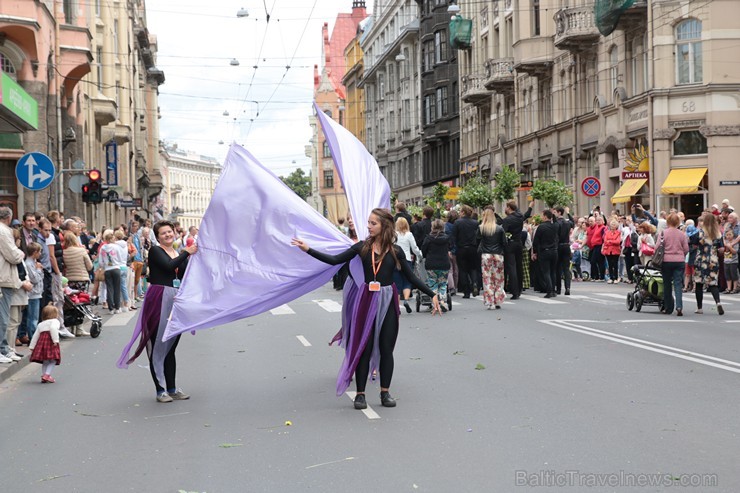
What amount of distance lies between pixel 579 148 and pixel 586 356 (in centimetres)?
3151

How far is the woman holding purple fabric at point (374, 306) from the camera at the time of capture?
32.2 ft

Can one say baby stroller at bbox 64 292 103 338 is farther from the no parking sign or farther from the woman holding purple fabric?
the no parking sign

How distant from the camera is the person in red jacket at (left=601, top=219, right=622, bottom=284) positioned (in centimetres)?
2895

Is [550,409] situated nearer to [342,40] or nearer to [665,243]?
[665,243]

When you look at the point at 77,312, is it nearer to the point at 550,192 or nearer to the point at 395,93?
the point at 550,192

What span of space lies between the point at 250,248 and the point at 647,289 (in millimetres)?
10870

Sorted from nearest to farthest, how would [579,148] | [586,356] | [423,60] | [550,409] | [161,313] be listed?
[550,409], [161,313], [586,356], [579,148], [423,60]

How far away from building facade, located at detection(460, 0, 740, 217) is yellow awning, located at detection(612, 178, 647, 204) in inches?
2.5

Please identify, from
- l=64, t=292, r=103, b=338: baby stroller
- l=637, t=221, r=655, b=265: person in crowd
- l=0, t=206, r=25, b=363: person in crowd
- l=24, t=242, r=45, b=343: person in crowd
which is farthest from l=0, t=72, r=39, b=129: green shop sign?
l=637, t=221, r=655, b=265: person in crowd

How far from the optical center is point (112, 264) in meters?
21.7

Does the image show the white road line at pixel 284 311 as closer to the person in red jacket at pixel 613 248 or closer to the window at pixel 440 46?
the person in red jacket at pixel 613 248

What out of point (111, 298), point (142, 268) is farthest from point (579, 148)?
point (111, 298)

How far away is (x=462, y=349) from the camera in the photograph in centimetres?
1398

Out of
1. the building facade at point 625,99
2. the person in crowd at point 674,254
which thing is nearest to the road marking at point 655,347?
the person in crowd at point 674,254
